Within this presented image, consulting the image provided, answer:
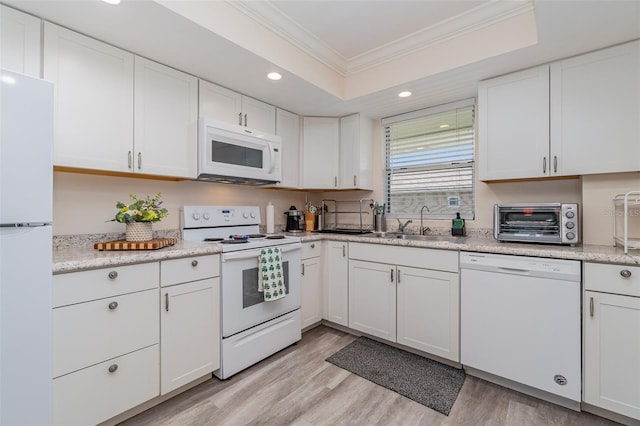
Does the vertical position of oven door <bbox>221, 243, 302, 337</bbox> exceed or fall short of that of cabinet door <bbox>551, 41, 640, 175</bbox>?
it falls short

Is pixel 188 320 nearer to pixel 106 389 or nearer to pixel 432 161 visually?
pixel 106 389

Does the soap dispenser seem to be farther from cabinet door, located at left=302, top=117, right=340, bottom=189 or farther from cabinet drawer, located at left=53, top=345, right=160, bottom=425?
cabinet drawer, located at left=53, top=345, right=160, bottom=425

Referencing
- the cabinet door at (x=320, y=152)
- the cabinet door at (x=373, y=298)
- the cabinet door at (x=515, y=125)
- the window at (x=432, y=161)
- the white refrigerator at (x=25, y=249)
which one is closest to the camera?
the white refrigerator at (x=25, y=249)

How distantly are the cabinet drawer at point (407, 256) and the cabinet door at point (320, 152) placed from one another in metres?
0.90

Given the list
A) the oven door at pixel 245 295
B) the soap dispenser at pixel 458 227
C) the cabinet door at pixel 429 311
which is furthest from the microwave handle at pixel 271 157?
the soap dispenser at pixel 458 227

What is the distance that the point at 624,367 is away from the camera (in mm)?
1556

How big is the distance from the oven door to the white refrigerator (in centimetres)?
94

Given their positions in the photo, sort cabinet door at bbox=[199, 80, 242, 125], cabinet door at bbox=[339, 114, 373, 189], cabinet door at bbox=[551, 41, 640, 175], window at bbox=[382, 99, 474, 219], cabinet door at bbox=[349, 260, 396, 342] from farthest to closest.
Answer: cabinet door at bbox=[339, 114, 373, 189] → window at bbox=[382, 99, 474, 219] → cabinet door at bbox=[349, 260, 396, 342] → cabinet door at bbox=[199, 80, 242, 125] → cabinet door at bbox=[551, 41, 640, 175]

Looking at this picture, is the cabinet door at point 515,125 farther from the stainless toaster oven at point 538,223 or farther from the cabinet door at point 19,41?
the cabinet door at point 19,41

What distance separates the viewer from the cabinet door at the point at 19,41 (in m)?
1.47

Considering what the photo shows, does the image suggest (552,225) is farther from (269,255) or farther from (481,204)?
(269,255)

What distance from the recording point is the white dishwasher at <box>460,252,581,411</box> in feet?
5.57

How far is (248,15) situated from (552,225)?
2.52 m

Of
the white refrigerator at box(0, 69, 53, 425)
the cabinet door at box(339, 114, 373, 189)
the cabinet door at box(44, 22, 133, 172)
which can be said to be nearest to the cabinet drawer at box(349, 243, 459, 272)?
the cabinet door at box(339, 114, 373, 189)
